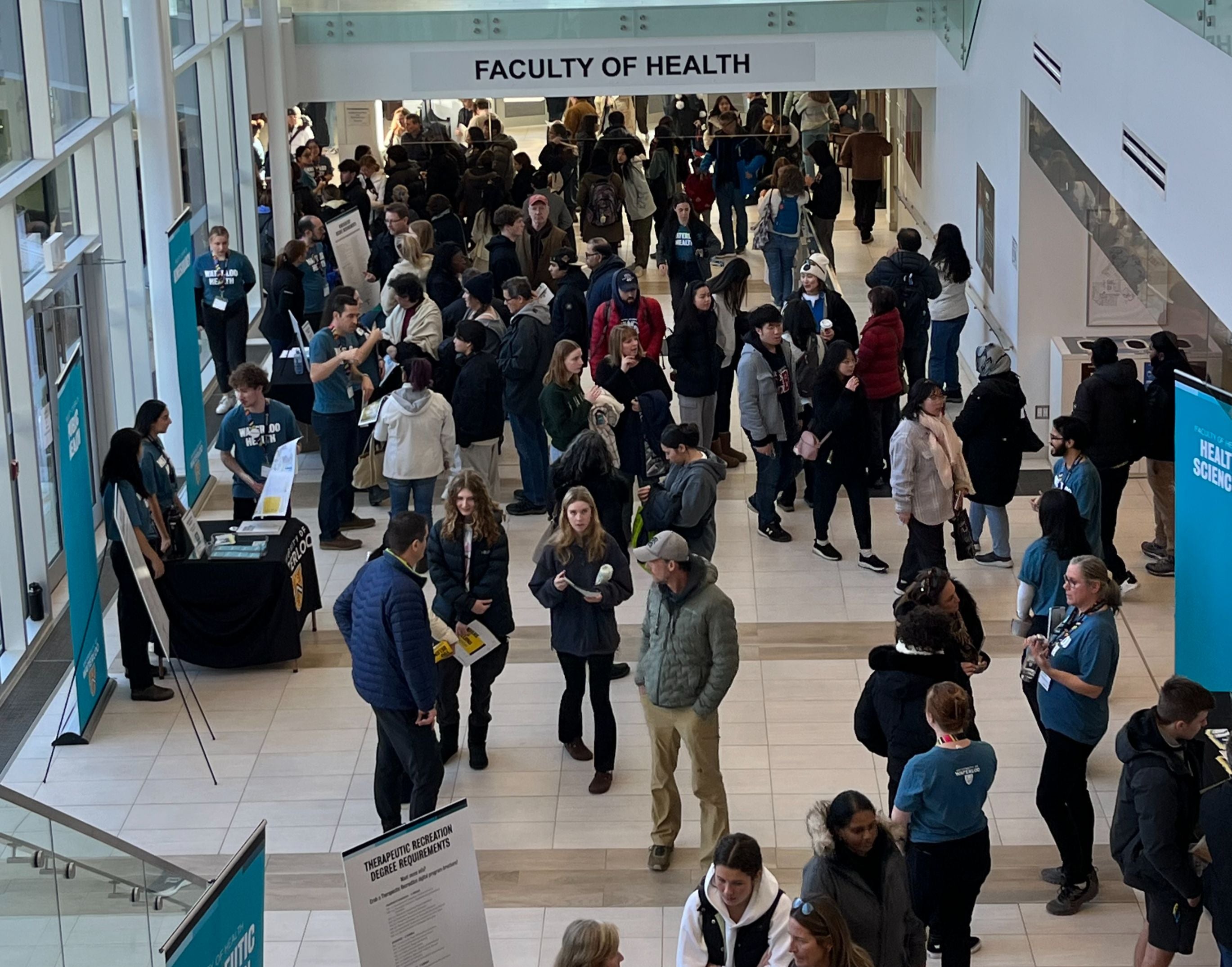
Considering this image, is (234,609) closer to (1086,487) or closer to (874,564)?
(874,564)

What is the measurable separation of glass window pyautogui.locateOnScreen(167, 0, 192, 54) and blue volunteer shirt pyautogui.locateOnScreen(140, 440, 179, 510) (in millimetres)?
5609

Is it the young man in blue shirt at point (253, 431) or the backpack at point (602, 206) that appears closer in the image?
the young man in blue shirt at point (253, 431)

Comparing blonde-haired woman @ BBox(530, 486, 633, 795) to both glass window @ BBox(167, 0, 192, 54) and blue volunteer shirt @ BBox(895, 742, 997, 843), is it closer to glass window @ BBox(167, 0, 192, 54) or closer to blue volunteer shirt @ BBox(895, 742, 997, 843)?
blue volunteer shirt @ BBox(895, 742, 997, 843)

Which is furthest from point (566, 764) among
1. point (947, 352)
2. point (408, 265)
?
point (947, 352)

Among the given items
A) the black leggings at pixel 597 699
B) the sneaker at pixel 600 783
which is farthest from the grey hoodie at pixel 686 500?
the sneaker at pixel 600 783

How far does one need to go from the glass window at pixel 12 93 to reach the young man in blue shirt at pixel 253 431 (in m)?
1.67

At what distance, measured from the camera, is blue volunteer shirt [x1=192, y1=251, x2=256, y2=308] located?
506 inches

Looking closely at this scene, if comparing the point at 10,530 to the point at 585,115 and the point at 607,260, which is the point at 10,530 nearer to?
the point at 607,260

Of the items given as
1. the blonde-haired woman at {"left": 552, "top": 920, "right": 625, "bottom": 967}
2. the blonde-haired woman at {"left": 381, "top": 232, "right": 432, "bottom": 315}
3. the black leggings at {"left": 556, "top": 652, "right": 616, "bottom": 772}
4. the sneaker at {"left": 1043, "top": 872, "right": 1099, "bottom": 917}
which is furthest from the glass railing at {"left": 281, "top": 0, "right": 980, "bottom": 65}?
the blonde-haired woman at {"left": 552, "top": 920, "right": 625, "bottom": 967}

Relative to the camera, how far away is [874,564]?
32.7ft

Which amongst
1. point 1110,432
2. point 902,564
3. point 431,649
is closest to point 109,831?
point 431,649

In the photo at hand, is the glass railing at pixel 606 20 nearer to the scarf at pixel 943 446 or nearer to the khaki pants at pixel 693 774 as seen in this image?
the scarf at pixel 943 446

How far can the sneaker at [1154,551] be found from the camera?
32.3 ft

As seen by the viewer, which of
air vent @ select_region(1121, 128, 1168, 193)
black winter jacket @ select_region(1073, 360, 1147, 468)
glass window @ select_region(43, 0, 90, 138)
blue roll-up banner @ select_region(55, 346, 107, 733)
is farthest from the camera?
glass window @ select_region(43, 0, 90, 138)
